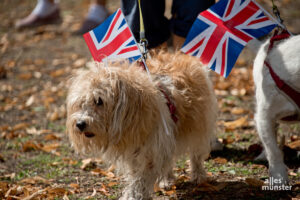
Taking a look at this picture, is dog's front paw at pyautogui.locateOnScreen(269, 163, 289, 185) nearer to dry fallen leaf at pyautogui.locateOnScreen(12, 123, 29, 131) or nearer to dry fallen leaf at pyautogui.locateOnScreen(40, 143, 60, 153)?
dry fallen leaf at pyautogui.locateOnScreen(40, 143, 60, 153)

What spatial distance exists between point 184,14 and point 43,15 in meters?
7.05

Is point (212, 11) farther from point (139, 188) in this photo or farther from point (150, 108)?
point (139, 188)

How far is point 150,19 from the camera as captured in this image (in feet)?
12.3

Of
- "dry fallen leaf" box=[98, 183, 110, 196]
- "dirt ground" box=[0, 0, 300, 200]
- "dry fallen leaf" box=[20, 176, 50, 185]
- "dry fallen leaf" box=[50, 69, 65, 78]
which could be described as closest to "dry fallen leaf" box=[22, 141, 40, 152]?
"dirt ground" box=[0, 0, 300, 200]

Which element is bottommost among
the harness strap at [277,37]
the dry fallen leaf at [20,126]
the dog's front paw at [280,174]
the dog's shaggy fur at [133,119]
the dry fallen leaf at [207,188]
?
the dry fallen leaf at [207,188]

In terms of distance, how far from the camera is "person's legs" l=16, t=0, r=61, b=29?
9.85 m

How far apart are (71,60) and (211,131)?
5430mm

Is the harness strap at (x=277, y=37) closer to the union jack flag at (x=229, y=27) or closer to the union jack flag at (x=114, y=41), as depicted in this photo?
the union jack flag at (x=229, y=27)

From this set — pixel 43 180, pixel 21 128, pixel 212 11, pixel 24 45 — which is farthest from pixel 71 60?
pixel 212 11

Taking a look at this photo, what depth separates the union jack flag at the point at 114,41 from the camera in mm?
2902

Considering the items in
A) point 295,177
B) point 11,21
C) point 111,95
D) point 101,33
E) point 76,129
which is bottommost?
point 295,177

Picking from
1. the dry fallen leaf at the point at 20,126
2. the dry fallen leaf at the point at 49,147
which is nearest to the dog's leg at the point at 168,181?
the dry fallen leaf at the point at 49,147

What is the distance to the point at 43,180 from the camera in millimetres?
3570

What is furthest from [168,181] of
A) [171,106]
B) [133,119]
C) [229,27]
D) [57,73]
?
[57,73]
